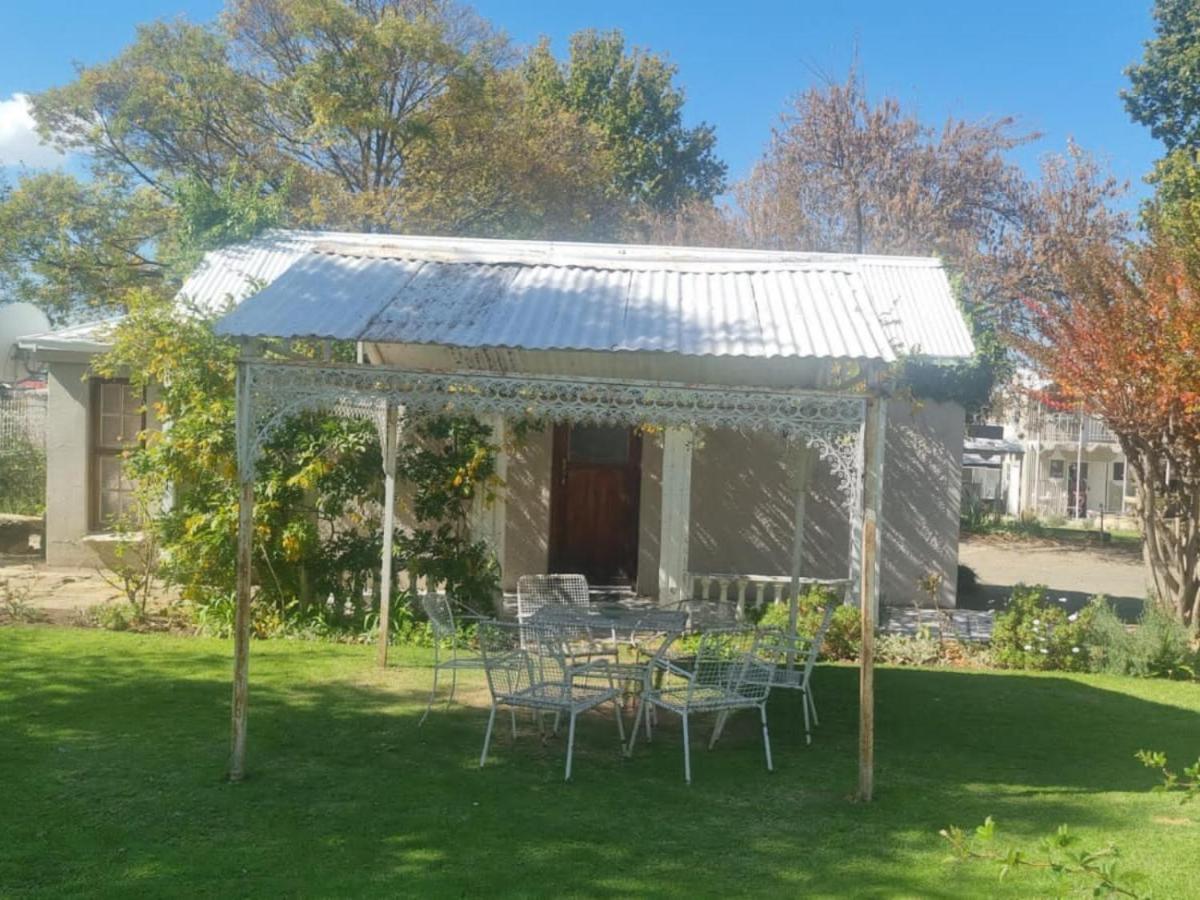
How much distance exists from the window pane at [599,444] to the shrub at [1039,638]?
4.59m

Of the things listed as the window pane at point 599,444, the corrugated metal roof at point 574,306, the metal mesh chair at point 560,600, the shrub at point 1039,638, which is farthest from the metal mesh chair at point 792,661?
the window pane at point 599,444

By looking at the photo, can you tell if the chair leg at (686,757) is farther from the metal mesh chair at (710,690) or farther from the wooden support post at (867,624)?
the wooden support post at (867,624)

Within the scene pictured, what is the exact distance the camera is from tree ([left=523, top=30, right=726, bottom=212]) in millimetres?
32656

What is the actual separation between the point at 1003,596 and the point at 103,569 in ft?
37.7

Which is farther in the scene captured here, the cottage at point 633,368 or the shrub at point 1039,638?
the shrub at point 1039,638

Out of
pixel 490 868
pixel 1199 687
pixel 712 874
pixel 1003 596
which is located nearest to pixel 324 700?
pixel 490 868

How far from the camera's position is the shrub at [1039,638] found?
10289 mm

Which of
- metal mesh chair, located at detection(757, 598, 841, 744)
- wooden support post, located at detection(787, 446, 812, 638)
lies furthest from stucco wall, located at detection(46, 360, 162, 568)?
metal mesh chair, located at detection(757, 598, 841, 744)

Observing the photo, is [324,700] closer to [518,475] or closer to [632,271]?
[632,271]

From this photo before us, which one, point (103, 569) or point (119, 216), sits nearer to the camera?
point (103, 569)

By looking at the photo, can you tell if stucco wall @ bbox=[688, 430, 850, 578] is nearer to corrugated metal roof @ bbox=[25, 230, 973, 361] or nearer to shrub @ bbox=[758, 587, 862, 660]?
shrub @ bbox=[758, 587, 862, 660]

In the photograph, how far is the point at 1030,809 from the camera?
5.88m

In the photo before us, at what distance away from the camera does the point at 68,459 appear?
1344 cm

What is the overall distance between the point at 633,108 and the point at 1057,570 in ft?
63.5
